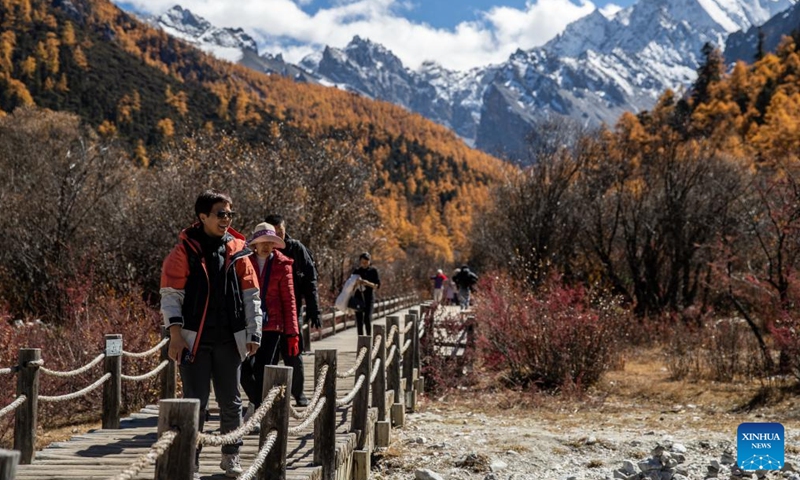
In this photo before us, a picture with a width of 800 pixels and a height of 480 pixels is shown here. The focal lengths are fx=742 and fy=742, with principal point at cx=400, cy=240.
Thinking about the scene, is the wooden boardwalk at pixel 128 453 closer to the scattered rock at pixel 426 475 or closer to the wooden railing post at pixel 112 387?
the wooden railing post at pixel 112 387

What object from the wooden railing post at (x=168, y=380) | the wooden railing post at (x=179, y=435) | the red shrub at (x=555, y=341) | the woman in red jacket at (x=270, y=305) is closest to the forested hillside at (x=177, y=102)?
the red shrub at (x=555, y=341)

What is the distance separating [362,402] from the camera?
6613 mm

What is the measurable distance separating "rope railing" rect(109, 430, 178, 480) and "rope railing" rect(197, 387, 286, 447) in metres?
0.23

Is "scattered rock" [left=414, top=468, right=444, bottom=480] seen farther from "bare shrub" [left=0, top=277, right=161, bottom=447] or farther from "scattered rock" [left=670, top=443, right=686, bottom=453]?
"bare shrub" [left=0, top=277, right=161, bottom=447]

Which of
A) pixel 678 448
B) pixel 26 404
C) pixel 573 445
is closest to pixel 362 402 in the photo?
pixel 26 404

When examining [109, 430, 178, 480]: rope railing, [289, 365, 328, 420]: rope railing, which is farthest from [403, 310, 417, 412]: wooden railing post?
[109, 430, 178, 480]: rope railing

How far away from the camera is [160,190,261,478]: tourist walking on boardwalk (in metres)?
4.68

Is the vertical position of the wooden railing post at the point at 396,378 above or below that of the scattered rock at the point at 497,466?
above

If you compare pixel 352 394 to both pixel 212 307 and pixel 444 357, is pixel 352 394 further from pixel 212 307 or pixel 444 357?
pixel 444 357

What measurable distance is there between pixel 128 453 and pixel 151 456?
10.8 feet

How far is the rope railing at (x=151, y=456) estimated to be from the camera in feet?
8.39

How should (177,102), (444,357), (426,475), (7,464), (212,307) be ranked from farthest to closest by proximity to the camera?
1. (177,102)
2. (444,357)
3. (426,475)
4. (212,307)
5. (7,464)

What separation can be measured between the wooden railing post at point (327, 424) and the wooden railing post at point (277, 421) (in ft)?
3.07

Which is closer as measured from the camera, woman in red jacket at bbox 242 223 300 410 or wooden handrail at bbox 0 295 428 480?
wooden handrail at bbox 0 295 428 480
